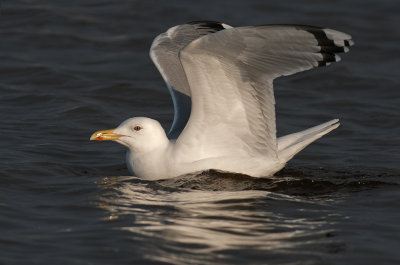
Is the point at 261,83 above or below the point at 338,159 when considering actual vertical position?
above

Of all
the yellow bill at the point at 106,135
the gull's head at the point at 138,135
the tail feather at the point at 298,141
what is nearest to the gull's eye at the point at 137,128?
the gull's head at the point at 138,135

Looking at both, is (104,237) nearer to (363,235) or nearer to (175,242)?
(175,242)

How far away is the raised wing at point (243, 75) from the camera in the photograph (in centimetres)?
779

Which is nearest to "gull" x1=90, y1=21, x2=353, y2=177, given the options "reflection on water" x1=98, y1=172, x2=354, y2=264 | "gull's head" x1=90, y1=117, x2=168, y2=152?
"gull's head" x1=90, y1=117, x2=168, y2=152

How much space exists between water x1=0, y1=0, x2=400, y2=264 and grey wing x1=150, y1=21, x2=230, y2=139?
1005 millimetres

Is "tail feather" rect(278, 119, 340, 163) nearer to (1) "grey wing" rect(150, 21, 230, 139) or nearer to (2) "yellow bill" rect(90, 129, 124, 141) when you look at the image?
(1) "grey wing" rect(150, 21, 230, 139)

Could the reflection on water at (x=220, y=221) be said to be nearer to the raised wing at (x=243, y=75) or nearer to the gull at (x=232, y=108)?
the gull at (x=232, y=108)

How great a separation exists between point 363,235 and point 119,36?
31.3 feet

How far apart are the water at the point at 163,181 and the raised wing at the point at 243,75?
41 centimetres

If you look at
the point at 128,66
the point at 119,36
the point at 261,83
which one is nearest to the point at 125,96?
the point at 128,66

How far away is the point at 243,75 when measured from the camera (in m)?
8.29

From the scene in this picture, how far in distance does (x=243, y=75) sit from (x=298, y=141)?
1.26m

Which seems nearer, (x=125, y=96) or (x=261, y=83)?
(x=261, y=83)

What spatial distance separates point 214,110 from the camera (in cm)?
860
